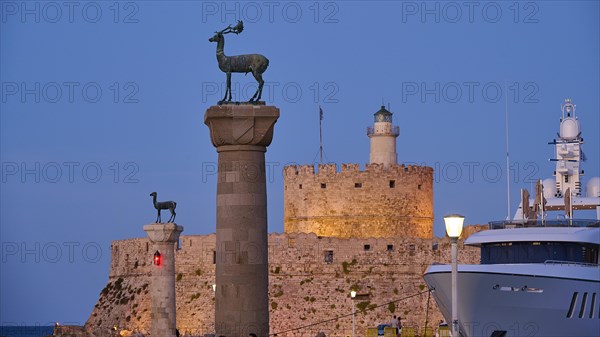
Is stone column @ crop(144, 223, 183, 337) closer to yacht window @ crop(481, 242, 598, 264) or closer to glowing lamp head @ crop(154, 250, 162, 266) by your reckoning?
glowing lamp head @ crop(154, 250, 162, 266)

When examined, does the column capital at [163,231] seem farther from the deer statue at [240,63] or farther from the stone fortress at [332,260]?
the stone fortress at [332,260]

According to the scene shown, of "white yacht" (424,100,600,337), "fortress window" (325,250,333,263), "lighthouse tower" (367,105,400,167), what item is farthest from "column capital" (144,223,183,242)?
"lighthouse tower" (367,105,400,167)

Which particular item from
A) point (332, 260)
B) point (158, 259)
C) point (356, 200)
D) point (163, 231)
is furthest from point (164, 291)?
point (356, 200)

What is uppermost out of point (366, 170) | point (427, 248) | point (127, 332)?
point (366, 170)

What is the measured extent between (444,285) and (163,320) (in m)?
8.07

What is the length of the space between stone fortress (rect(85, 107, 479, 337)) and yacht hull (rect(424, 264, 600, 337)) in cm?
1672

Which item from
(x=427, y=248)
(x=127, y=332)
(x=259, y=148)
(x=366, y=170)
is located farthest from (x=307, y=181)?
(x=259, y=148)

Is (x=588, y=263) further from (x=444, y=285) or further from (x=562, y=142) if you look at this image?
(x=562, y=142)

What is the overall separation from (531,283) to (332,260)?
20826mm

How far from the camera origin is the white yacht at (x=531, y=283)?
34.5 meters

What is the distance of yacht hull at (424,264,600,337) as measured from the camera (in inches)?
1357

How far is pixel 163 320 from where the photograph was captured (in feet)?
121

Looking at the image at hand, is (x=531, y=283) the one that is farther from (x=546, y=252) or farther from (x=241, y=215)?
(x=241, y=215)

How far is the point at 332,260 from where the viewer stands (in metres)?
55.1
